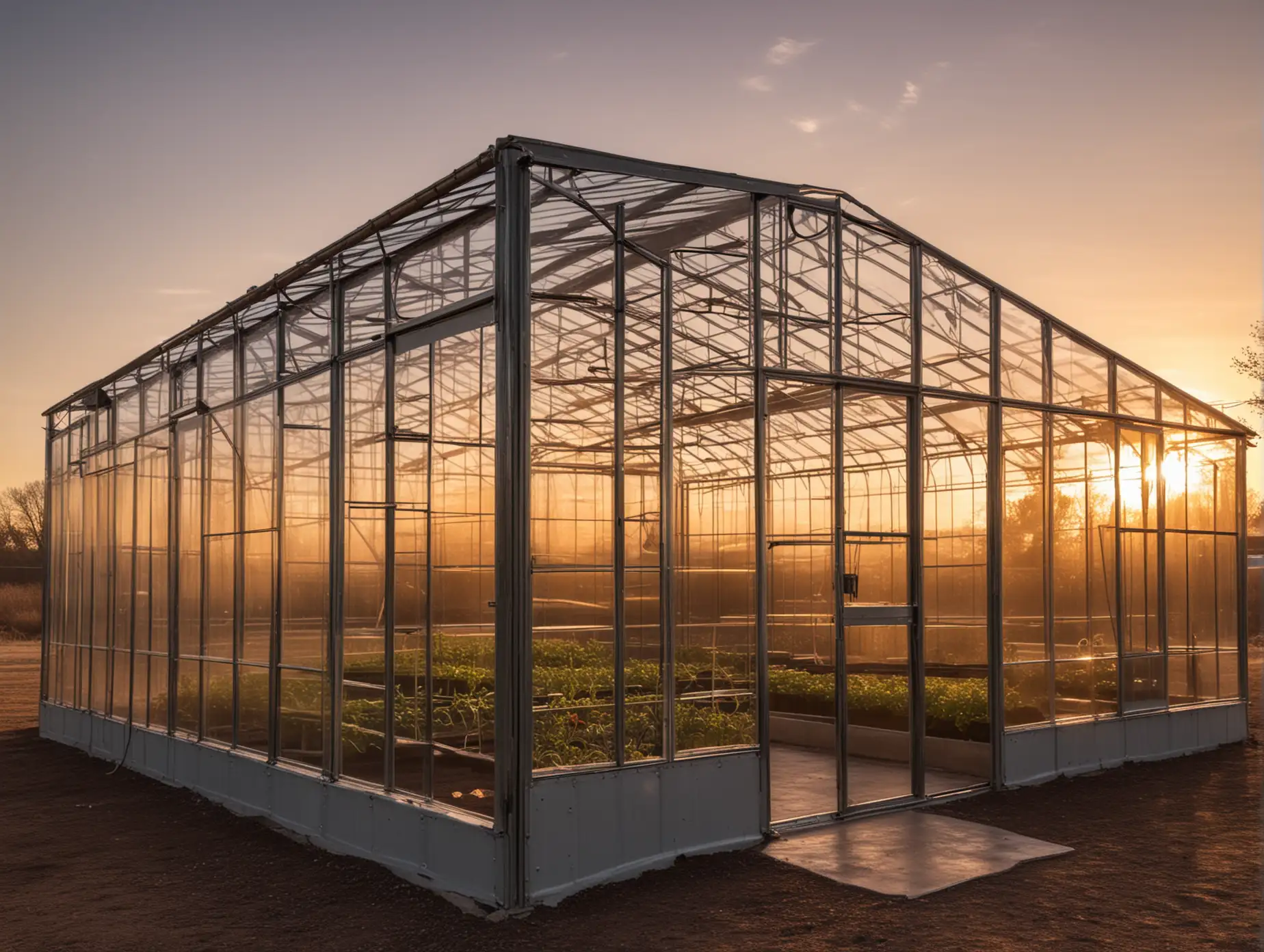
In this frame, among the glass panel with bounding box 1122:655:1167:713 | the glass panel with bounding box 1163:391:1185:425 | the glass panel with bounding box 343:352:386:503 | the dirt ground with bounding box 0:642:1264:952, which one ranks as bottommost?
the dirt ground with bounding box 0:642:1264:952

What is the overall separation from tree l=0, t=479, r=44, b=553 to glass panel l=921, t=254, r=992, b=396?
4309cm

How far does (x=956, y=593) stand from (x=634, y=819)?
22.0 feet

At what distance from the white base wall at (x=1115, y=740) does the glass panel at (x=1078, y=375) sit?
3.42 meters

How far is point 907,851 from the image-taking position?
9.07 m

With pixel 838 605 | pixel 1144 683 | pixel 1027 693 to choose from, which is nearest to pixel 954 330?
pixel 838 605

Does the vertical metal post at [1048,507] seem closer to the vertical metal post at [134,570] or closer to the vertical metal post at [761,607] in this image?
the vertical metal post at [761,607]

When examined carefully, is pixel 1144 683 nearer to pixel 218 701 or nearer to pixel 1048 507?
pixel 1048 507

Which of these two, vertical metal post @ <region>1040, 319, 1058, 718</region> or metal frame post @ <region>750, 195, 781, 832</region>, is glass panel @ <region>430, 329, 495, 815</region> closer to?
metal frame post @ <region>750, 195, 781, 832</region>

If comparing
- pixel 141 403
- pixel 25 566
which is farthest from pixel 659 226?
pixel 25 566

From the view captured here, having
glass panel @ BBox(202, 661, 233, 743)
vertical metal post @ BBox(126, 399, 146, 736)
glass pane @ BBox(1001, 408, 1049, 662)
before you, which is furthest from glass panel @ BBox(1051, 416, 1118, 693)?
vertical metal post @ BBox(126, 399, 146, 736)

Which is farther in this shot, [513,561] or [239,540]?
[239,540]

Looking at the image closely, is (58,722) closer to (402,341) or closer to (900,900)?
(402,341)

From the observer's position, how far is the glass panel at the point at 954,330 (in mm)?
11414

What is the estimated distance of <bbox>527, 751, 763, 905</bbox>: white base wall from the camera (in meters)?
7.82
